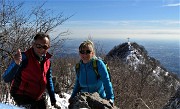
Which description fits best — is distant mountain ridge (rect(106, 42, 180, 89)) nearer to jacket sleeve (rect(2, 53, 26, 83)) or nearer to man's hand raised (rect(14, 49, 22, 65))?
jacket sleeve (rect(2, 53, 26, 83))

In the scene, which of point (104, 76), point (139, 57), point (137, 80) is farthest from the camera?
point (139, 57)

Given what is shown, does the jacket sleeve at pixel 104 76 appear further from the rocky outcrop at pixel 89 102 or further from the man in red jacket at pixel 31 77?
the man in red jacket at pixel 31 77

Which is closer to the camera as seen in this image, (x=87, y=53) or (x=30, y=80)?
(x=30, y=80)

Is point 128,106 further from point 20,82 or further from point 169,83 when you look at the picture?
point 169,83

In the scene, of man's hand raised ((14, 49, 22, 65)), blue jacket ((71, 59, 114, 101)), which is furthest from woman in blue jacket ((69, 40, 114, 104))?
man's hand raised ((14, 49, 22, 65))

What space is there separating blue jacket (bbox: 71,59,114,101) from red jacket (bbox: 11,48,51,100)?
2.50 feet

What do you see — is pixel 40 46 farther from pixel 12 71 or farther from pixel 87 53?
pixel 87 53

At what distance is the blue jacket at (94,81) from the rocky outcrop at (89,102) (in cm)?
12

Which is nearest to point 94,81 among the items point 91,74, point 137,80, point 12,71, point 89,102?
point 91,74

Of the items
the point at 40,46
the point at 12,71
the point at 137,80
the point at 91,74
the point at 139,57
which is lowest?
the point at 137,80

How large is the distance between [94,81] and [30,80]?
3.36 ft

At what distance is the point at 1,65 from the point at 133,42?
45.3m

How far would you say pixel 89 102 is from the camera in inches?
207

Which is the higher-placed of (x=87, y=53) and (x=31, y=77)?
(x=87, y=53)
